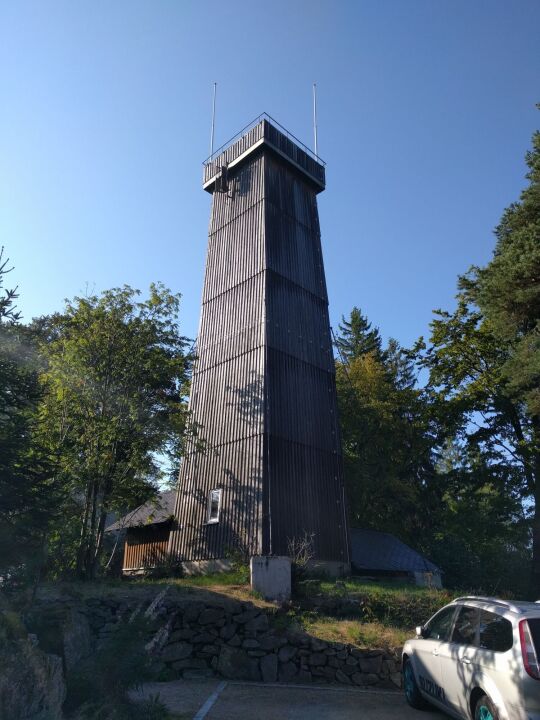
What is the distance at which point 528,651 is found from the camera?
5.51m

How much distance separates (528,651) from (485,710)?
1.02m

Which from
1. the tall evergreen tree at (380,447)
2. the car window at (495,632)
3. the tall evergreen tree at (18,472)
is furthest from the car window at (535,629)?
the tall evergreen tree at (380,447)

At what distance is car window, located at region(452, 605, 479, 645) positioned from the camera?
265 inches

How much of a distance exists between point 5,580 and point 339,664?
7252 mm

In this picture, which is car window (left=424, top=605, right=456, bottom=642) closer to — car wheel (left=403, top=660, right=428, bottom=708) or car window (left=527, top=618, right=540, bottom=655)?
car wheel (left=403, top=660, right=428, bottom=708)

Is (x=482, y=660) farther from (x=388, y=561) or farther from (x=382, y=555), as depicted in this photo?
(x=382, y=555)

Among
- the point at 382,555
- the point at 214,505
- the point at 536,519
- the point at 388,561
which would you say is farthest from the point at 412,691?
the point at 536,519

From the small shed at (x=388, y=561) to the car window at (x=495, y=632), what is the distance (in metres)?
16.1

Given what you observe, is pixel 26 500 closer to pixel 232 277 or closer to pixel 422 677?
A: pixel 422 677

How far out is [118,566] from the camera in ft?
88.9

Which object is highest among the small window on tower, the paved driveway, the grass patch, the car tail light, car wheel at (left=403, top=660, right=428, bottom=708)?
the small window on tower

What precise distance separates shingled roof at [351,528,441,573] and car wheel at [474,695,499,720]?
16.4 metres

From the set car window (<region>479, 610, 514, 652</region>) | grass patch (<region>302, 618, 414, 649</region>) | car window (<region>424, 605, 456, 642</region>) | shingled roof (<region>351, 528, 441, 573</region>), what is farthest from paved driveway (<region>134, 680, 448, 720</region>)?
shingled roof (<region>351, 528, 441, 573</region>)

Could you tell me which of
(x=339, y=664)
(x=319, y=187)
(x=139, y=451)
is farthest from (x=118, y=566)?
(x=319, y=187)
